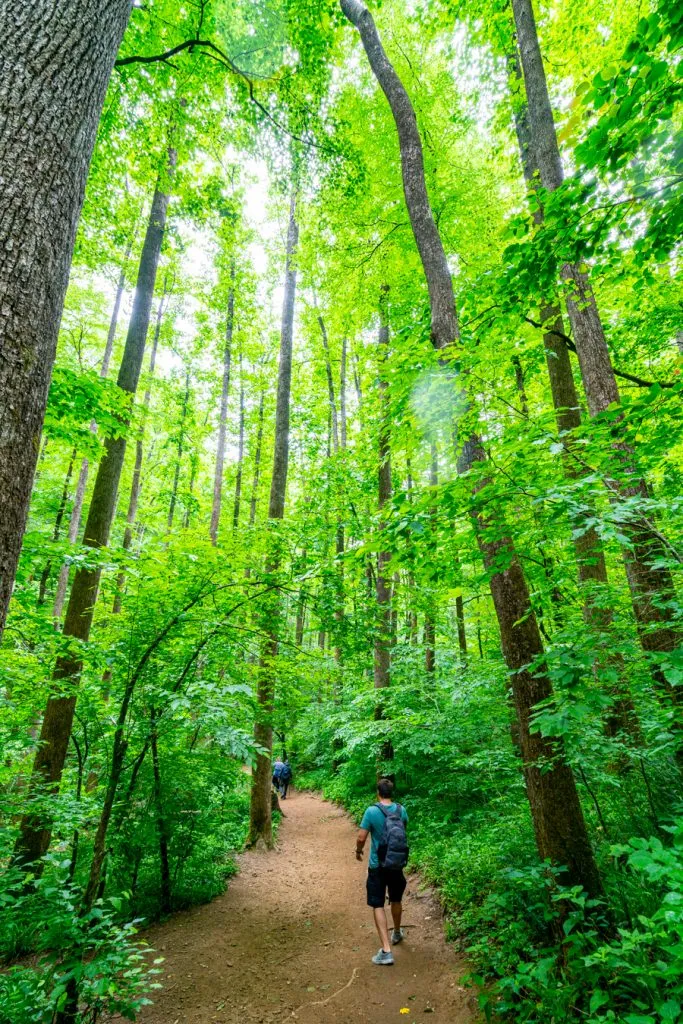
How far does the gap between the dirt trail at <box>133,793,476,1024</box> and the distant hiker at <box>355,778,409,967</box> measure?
0.60 ft

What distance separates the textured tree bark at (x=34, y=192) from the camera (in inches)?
62.9

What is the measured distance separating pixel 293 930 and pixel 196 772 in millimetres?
2364

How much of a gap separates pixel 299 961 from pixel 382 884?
136 centimetres

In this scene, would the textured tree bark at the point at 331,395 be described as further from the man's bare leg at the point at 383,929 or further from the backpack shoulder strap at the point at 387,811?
the man's bare leg at the point at 383,929

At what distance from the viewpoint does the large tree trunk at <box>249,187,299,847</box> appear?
6406mm

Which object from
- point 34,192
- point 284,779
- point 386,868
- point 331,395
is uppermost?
point 331,395

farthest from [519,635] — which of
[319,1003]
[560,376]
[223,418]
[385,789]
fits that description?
[223,418]

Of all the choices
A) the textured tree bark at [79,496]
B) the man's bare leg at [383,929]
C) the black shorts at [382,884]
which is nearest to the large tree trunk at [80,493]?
the textured tree bark at [79,496]

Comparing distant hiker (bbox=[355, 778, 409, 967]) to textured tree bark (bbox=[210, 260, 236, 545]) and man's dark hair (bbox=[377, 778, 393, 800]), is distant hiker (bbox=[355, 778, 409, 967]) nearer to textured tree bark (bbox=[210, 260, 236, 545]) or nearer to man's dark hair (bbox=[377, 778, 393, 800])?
man's dark hair (bbox=[377, 778, 393, 800])

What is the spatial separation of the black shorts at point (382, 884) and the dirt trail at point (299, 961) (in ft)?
1.85

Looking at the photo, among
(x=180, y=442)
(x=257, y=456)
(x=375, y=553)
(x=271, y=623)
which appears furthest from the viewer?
(x=257, y=456)

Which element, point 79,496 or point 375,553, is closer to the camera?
point 375,553

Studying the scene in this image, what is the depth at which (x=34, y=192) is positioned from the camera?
5.85ft

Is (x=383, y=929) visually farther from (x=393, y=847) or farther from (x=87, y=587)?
(x=87, y=587)
